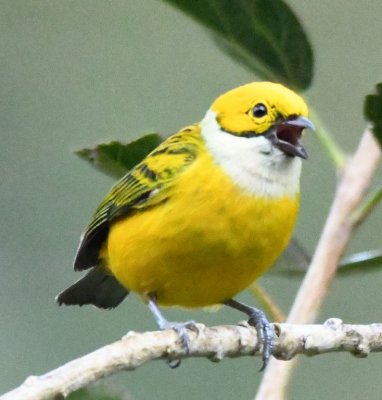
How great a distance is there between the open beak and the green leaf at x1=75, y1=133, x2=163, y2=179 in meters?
0.28

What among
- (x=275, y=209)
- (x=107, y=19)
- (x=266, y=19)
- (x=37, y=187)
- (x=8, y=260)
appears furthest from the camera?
(x=107, y=19)

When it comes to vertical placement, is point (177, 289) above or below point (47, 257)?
above

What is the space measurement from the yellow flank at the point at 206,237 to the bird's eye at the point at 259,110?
0.13 metres

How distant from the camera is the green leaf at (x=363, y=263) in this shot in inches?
83.8

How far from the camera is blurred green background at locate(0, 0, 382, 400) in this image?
3900mm

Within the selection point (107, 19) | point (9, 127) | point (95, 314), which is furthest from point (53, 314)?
point (107, 19)

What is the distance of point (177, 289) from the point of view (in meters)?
2.13

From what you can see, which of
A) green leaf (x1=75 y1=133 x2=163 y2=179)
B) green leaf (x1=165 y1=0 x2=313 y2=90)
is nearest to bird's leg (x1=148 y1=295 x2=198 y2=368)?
green leaf (x1=75 y1=133 x2=163 y2=179)

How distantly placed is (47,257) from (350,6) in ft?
7.19

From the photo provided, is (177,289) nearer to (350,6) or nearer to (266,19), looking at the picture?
(266,19)

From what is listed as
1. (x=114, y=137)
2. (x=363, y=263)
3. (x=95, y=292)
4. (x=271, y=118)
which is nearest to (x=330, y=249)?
(x=363, y=263)

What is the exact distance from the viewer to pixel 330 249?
1972 mm

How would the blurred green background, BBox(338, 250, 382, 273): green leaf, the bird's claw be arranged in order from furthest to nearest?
the blurred green background
BBox(338, 250, 382, 273): green leaf
the bird's claw

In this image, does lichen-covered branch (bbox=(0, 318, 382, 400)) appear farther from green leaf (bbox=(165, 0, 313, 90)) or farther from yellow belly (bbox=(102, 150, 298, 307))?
green leaf (bbox=(165, 0, 313, 90))
